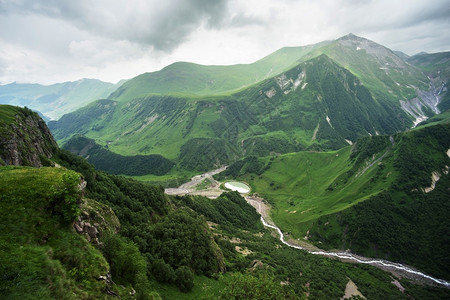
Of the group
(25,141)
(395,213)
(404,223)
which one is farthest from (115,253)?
(395,213)

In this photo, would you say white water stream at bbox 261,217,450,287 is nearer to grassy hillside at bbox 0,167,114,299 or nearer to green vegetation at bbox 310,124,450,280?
green vegetation at bbox 310,124,450,280

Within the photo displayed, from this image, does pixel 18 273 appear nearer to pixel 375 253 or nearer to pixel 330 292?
pixel 330 292

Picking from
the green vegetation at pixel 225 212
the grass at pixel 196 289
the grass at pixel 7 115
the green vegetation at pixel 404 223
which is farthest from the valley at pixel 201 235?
the green vegetation at pixel 225 212

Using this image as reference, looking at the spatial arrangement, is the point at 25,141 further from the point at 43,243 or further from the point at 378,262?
the point at 378,262

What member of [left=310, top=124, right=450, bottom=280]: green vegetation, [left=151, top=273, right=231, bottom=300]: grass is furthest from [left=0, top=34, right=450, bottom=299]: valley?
[left=310, top=124, right=450, bottom=280]: green vegetation

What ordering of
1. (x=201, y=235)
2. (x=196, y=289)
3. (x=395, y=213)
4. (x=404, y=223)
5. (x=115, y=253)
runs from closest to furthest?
(x=115, y=253), (x=196, y=289), (x=201, y=235), (x=404, y=223), (x=395, y=213)

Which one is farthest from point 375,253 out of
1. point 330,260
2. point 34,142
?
point 34,142

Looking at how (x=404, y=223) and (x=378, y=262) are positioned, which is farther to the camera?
(x=404, y=223)

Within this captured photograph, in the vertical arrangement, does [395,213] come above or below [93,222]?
below
